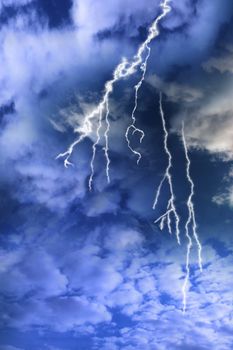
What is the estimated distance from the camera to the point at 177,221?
2395 centimetres

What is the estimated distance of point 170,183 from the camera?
2117 centimetres

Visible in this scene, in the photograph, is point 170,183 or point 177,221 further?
point 177,221

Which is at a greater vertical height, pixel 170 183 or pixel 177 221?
pixel 170 183

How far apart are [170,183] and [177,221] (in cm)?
545
